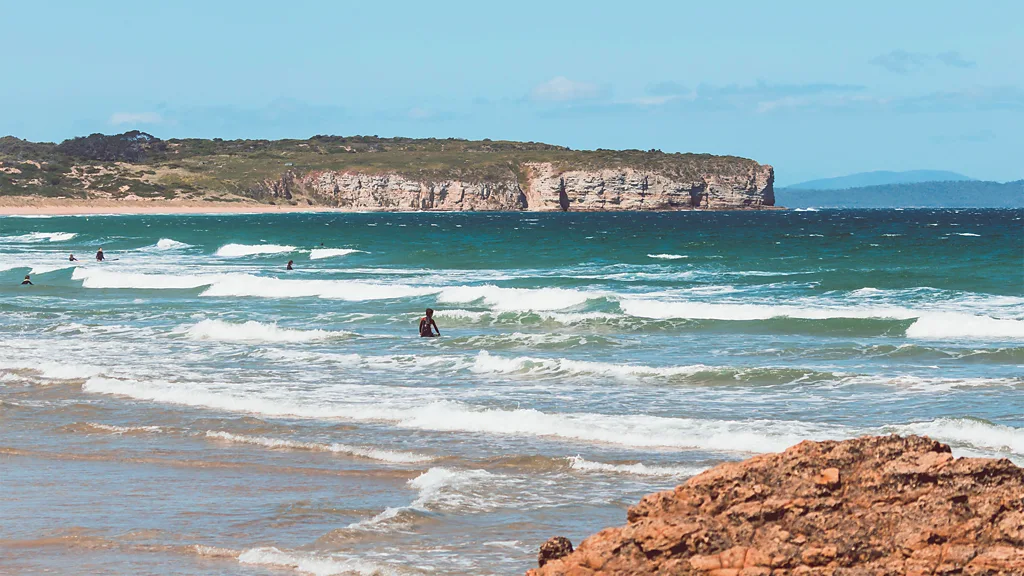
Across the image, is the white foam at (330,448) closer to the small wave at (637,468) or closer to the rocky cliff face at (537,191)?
the small wave at (637,468)

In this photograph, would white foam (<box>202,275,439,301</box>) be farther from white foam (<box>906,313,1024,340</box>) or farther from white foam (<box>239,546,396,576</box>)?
white foam (<box>239,546,396,576</box>)

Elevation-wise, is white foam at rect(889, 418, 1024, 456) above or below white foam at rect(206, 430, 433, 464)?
above

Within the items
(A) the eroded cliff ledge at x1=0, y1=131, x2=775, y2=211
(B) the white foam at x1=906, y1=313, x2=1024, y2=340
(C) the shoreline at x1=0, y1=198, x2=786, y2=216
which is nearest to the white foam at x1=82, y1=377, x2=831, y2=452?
(B) the white foam at x1=906, y1=313, x2=1024, y2=340

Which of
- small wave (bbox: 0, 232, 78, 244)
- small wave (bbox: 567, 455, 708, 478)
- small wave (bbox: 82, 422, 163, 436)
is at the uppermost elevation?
small wave (bbox: 567, 455, 708, 478)

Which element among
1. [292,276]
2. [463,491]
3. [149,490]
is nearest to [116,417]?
[149,490]

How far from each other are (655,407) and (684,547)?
9947 mm

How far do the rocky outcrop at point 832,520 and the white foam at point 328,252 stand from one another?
5407cm

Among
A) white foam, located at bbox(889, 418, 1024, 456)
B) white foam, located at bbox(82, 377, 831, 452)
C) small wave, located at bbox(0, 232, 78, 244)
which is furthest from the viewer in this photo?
small wave, located at bbox(0, 232, 78, 244)

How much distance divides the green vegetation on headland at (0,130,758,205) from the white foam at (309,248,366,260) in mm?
100872

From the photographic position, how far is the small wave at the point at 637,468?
11.3 m

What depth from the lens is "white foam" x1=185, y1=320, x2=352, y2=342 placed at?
24578 millimetres

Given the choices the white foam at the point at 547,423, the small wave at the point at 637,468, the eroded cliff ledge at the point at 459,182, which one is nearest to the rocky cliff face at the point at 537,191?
the eroded cliff ledge at the point at 459,182

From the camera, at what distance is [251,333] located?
25234 millimetres

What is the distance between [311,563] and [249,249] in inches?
2392
